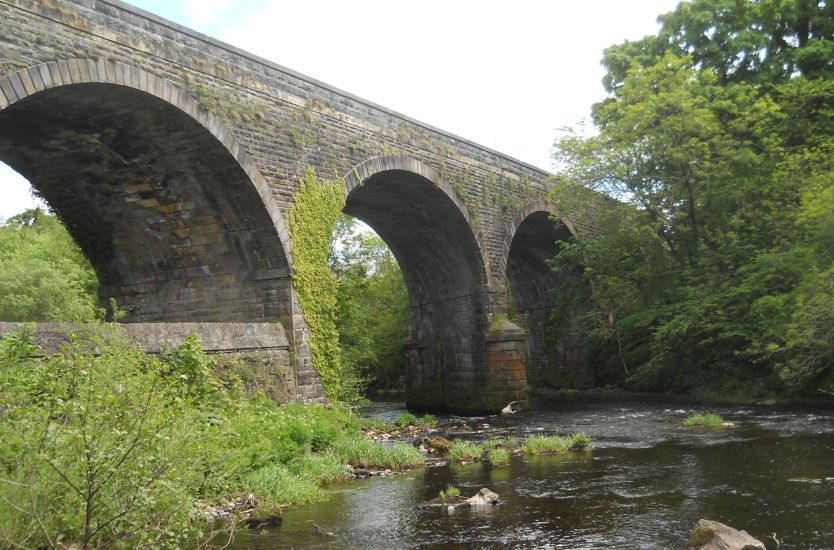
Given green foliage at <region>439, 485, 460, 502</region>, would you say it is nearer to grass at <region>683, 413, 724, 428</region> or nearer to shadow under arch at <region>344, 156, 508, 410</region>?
grass at <region>683, 413, 724, 428</region>

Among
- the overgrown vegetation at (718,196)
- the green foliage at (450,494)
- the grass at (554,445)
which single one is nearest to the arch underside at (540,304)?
the overgrown vegetation at (718,196)

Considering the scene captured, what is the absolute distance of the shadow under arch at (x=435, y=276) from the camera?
18969mm

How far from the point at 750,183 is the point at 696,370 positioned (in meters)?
5.08

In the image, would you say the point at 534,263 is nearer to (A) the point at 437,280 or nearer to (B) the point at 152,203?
(A) the point at 437,280

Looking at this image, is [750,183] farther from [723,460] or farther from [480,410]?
[723,460]

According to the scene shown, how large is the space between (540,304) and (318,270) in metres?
17.0

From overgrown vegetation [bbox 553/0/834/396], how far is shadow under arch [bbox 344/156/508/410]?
3863mm

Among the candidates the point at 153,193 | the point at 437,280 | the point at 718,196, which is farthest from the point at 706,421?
the point at 153,193

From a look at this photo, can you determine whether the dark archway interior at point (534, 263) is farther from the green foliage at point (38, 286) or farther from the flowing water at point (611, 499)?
the green foliage at point (38, 286)

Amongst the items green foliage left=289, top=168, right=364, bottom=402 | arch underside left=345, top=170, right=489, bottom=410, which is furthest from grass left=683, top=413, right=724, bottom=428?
arch underside left=345, top=170, right=489, bottom=410

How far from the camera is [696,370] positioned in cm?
2025

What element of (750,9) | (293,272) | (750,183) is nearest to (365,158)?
(293,272)

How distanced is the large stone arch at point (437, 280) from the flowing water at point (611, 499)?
8.01m

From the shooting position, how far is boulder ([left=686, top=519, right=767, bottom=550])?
5266mm
